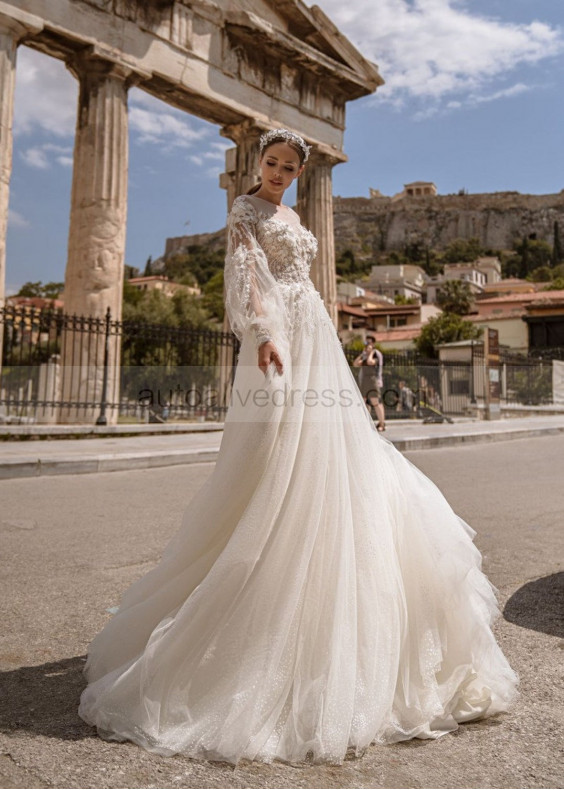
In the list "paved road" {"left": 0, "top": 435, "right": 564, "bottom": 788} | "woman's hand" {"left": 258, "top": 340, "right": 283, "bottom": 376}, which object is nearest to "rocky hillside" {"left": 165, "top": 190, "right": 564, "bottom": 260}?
"paved road" {"left": 0, "top": 435, "right": 564, "bottom": 788}

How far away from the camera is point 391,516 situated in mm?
2139

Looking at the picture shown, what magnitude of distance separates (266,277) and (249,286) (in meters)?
0.08

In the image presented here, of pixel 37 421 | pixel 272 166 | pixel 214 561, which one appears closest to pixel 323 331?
pixel 272 166

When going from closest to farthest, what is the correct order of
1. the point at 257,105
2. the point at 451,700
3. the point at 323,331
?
1. the point at 451,700
2. the point at 323,331
3. the point at 257,105

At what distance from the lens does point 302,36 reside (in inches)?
634

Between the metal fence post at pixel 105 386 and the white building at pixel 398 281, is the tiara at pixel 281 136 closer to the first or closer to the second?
the metal fence post at pixel 105 386

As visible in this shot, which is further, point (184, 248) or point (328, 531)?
point (184, 248)

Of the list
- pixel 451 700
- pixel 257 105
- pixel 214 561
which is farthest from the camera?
pixel 257 105

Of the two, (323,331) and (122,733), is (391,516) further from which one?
(122,733)

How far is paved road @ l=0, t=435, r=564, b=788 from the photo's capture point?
5.42 feet

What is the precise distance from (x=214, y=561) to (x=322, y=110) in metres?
16.7

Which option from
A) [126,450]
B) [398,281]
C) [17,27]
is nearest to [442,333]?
[17,27]

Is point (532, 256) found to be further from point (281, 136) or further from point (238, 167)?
point (281, 136)

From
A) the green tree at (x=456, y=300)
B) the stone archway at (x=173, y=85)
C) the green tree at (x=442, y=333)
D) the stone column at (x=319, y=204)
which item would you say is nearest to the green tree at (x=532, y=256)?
the green tree at (x=456, y=300)
